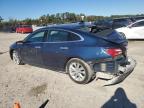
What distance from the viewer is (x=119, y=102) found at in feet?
16.7

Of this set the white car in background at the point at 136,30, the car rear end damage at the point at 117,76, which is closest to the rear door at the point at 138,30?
the white car in background at the point at 136,30

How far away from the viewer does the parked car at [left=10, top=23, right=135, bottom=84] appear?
5786 millimetres

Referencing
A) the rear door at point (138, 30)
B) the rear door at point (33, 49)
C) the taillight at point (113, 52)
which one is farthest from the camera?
the rear door at point (138, 30)

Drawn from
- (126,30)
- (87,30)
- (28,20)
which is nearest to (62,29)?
(87,30)

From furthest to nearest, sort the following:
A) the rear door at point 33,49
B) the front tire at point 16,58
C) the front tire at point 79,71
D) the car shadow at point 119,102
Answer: the front tire at point 16,58
the rear door at point 33,49
the front tire at point 79,71
the car shadow at point 119,102

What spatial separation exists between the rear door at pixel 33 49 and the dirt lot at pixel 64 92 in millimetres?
491

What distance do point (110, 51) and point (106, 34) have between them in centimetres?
81

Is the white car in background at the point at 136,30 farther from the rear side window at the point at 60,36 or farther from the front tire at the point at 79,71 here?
the front tire at the point at 79,71

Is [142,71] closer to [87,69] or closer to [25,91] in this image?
[87,69]

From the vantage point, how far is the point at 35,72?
7.88 meters

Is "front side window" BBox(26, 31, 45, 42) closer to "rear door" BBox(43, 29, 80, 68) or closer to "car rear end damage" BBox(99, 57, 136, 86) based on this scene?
"rear door" BBox(43, 29, 80, 68)

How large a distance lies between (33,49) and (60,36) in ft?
4.24

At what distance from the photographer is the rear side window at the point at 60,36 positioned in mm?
6408

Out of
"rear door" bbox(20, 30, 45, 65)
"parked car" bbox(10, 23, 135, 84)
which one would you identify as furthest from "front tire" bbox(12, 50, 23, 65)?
"parked car" bbox(10, 23, 135, 84)
